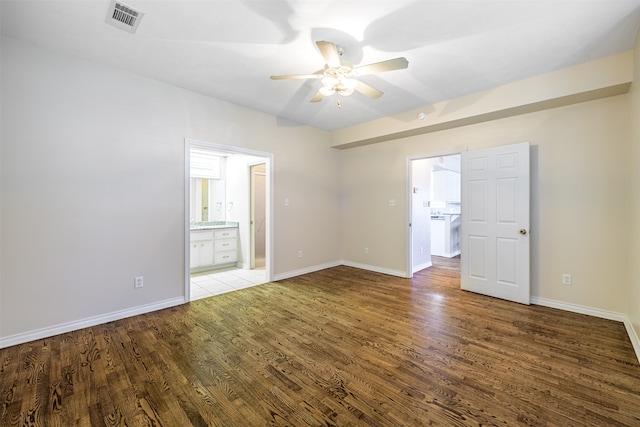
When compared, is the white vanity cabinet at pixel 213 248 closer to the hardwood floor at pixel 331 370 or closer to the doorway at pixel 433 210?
the hardwood floor at pixel 331 370

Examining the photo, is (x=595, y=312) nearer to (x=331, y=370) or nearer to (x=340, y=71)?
(x=331, y=370)

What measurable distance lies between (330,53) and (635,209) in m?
3.07

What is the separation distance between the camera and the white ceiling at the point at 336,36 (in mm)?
2037

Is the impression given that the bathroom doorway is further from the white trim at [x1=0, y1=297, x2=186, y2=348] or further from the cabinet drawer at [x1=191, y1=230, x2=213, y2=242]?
the white trim at [x1=0, y1=297, x2=186, y2=348]

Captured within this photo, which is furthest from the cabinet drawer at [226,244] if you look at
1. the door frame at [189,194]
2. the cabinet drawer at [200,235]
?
the door frame at [189,194]

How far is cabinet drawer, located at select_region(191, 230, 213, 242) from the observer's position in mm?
5039

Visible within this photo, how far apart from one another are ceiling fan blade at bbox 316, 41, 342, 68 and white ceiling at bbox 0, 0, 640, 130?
295 mm

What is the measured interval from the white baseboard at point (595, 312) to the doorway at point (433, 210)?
1817 millimetres

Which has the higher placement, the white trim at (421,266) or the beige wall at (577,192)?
the beige wall at (577,192)

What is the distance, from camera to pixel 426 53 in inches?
103

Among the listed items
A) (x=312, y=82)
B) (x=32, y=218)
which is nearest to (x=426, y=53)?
(x=312, y=82)

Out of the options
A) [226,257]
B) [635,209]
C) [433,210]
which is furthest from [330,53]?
[433,210]

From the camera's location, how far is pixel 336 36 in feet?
7.78

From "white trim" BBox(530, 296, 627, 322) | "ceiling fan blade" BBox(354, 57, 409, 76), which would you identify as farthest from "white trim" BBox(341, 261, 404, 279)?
"ceiling fan blade" BBox(354, 57, 409, 76)
